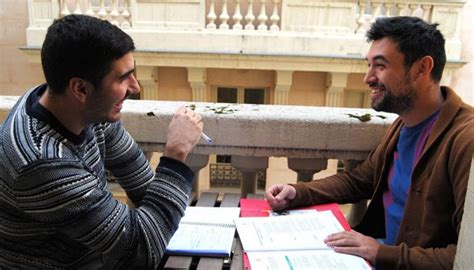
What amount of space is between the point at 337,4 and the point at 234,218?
5.54 m

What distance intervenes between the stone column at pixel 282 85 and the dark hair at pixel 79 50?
579 cm

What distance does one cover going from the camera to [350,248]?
165cm

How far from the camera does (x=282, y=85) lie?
23.5ft

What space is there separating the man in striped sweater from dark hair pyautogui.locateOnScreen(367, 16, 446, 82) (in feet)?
3.27

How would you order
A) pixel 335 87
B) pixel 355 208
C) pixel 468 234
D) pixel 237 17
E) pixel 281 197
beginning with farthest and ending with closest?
pixel 335 87, pixel 237 17, pixel 355 208, pixel 281 197, pixel 468 234

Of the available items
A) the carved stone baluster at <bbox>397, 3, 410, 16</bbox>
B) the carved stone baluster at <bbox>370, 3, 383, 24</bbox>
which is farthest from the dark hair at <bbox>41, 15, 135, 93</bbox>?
the carved stone baluster at <bbox>397, 3, 410, 16</bbox>

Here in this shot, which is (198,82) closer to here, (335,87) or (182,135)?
(335,87)

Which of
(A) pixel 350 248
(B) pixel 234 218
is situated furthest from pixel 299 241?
(B) pixel 234 218

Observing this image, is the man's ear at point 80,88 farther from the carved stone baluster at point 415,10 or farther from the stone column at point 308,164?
the carved stone baluster at point 415,10

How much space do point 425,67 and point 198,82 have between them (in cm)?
559

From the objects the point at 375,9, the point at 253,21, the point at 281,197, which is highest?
the point at 375,9

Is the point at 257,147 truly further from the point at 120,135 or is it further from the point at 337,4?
the point at 337,4

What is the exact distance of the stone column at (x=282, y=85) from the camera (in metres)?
7.08

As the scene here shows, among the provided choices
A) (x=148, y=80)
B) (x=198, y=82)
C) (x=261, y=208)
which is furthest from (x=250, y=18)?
(x=261, y=208)
